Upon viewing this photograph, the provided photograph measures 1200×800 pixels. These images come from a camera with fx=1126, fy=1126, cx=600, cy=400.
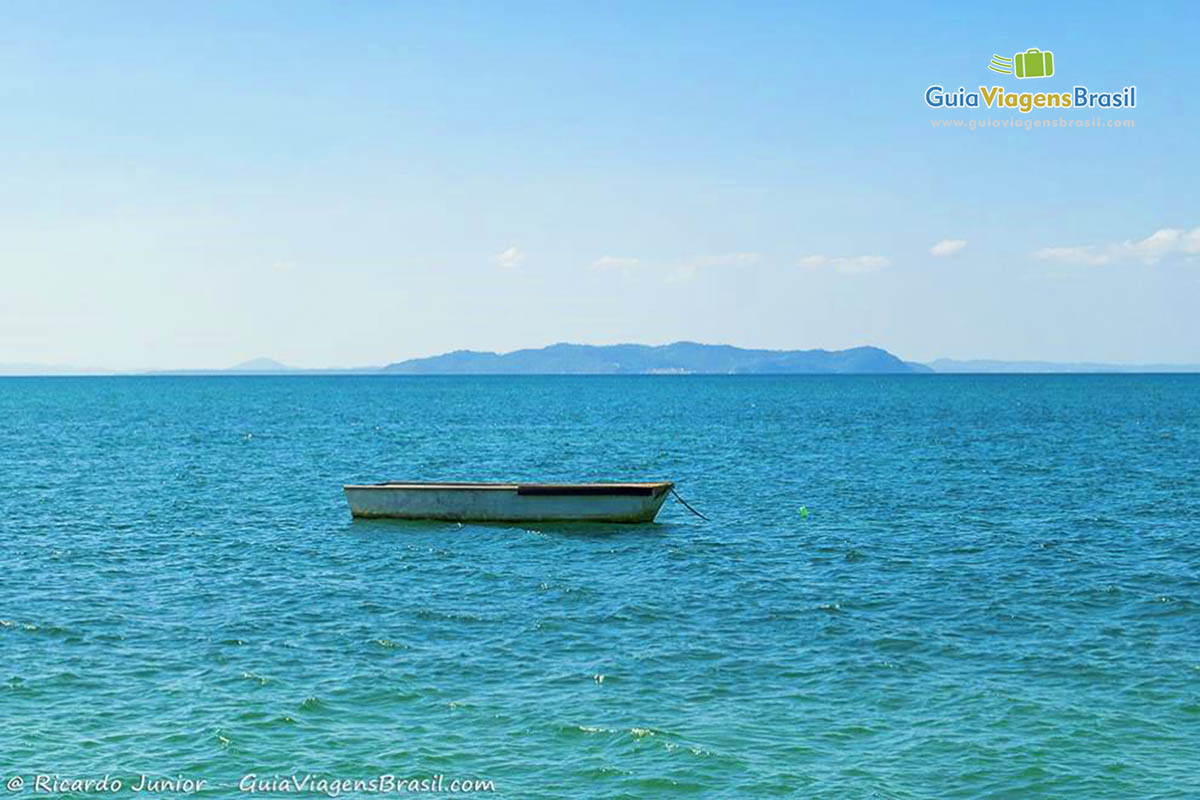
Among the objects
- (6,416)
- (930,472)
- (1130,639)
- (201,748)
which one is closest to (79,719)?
(201,748)

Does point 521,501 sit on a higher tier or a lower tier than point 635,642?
higher

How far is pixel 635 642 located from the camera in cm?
2422

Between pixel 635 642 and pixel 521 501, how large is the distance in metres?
18.2

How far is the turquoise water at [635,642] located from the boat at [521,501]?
74 cm

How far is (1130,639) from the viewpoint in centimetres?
2398

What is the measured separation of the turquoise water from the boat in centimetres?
74

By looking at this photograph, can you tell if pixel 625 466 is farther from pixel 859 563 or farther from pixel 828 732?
pixel 828 732

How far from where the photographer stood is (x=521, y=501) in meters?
42.0

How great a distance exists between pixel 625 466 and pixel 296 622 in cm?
4452

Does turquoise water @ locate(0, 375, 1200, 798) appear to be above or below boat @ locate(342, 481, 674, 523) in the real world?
below

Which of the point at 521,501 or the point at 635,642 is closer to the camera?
the point at 635,642

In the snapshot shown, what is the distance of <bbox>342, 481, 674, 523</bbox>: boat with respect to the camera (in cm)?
4162

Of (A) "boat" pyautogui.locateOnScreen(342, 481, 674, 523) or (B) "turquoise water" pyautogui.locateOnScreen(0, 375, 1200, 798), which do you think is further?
(A) "boat" pyautogui.locateOnScreen(342, 481, 674, 523)

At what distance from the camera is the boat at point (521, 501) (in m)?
41.6
